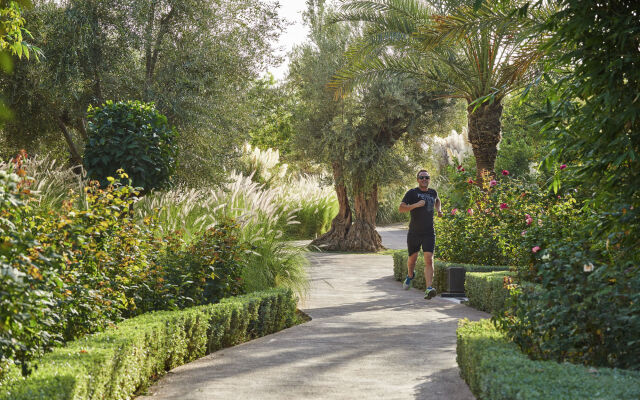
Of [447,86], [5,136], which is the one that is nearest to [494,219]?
[447,86]

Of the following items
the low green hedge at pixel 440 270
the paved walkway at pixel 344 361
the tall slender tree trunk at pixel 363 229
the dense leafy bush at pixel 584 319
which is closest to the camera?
the dense leafy bush at pixel 584 319

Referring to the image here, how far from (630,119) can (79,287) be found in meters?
4.20

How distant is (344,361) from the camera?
6.08 metres

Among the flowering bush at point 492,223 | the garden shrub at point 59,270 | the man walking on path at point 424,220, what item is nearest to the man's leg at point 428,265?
the man walking on path at point 424,220

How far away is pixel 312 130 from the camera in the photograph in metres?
20.6

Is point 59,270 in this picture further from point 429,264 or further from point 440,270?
point 440,270

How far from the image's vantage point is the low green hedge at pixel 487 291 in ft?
28.2

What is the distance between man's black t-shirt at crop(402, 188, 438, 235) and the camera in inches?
404

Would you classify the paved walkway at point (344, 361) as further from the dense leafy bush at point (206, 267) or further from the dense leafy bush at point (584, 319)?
the dense leafy bush at point (584, 319)

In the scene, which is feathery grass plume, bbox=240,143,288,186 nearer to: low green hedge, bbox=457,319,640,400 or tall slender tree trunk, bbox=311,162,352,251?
tall slender tree trunk, bbox=311,162,352,251

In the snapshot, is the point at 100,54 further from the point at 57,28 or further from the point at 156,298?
the point at 156,298

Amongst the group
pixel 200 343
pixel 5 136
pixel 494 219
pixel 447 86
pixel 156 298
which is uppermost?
pixel 447 86

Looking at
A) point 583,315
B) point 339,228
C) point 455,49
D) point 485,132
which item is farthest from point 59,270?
point 339,228

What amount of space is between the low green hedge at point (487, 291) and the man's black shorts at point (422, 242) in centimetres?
72
